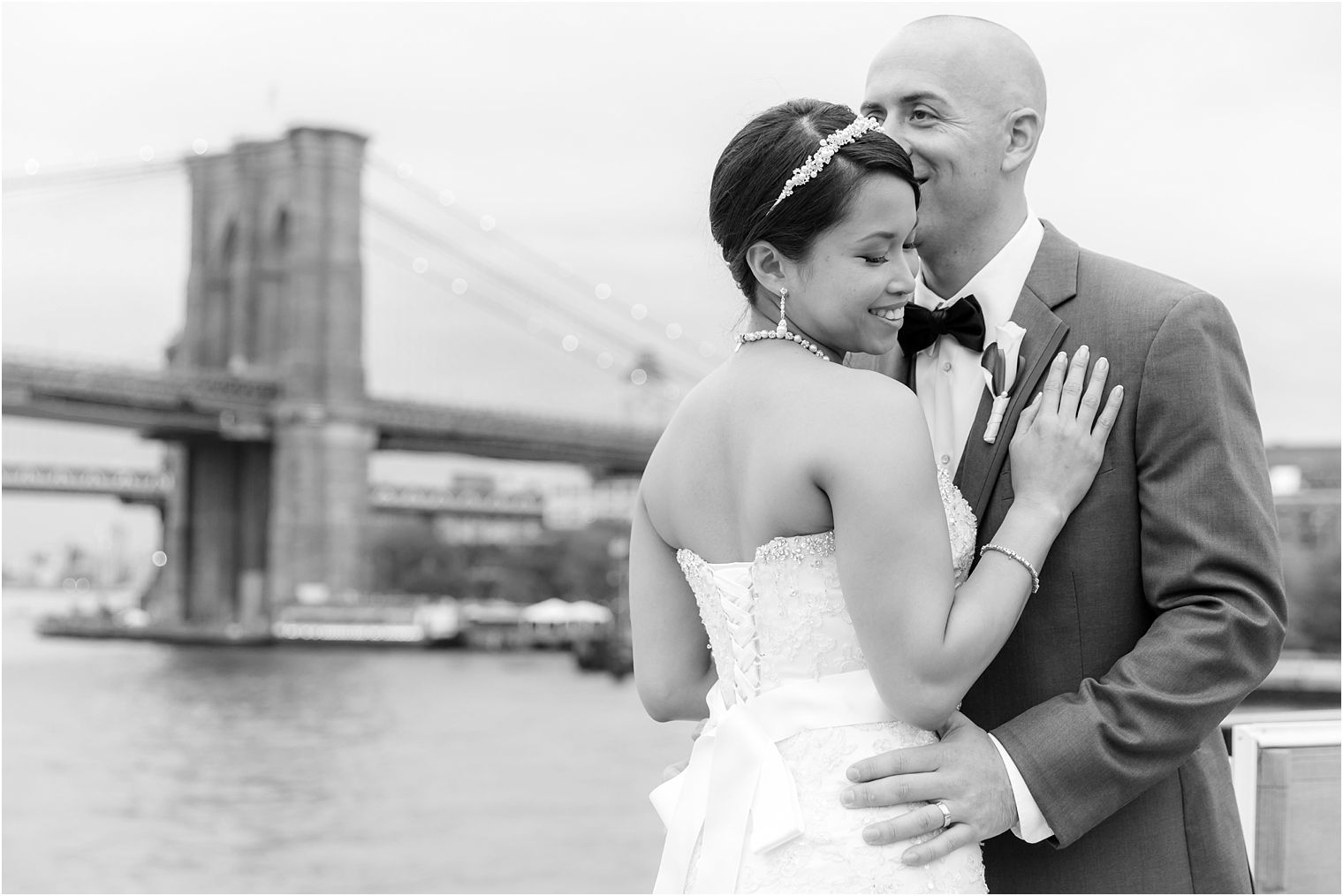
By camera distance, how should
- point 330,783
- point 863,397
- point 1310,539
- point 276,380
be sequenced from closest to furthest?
1. point 863,397
2. point 330,783
3. point 276,380
4. point 1310,539

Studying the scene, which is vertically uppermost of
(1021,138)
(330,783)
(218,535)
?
(218,535)

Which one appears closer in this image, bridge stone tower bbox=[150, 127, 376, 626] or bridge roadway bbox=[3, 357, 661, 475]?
bridge roadway bbox=[3, 357, 661, 475]

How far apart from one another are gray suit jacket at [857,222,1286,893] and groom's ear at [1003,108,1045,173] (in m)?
0.11

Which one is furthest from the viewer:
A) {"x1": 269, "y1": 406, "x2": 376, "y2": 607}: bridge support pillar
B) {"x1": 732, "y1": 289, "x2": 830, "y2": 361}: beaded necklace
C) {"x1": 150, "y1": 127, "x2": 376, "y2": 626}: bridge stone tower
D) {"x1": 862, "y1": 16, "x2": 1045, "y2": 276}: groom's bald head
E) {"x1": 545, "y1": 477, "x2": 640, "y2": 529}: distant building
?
{"x1": 545, "y1": 477, "x2": 640, "y2": 529}: distant building

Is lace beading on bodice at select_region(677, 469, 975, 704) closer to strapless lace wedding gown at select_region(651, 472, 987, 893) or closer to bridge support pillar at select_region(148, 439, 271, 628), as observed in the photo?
strapless lace wedding gown at select_region(651, 472, 987, 893)

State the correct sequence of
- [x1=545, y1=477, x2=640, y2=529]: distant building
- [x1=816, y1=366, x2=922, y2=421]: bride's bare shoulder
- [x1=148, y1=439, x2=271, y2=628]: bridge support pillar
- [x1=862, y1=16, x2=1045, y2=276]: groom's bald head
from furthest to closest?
[x1=545, y1=477, x2=640, y2=529]: distant building
[x1=148, y1=439, x2=271, y2=628]: bridge support pillar
[x1=862, y1=16, x2=1045, y2=276]: groom's bald head
[x1=816, y1=366, x2=922, y2=421]: bride's bare shoulder

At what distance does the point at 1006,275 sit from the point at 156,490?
45.5 metres

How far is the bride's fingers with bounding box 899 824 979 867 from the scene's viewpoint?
1.47m

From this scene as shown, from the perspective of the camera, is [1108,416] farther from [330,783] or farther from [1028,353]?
[330,783]

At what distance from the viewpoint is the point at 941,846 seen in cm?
148

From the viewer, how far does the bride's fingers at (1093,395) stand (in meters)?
1.61

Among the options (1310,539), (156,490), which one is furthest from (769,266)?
(156,490)

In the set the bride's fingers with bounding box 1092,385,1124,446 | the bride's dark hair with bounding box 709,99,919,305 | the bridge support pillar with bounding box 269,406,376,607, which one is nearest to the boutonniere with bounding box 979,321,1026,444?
the bride's fingers with bounding box 1092,385,1124,446

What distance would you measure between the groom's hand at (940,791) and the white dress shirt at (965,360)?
0.35 metres
